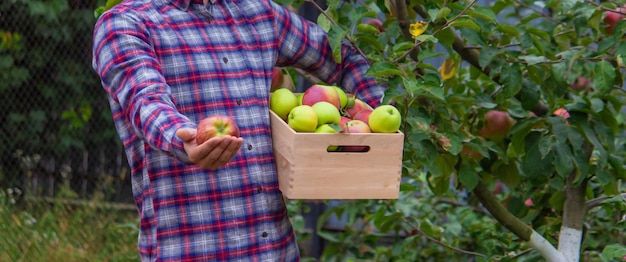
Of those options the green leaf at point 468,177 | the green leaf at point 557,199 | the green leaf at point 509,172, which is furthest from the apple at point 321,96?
the green leaf at point 557,199

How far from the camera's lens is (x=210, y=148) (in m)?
1.74

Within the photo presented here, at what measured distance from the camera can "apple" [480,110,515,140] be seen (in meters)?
3.01

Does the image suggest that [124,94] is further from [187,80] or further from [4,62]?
[4,62]

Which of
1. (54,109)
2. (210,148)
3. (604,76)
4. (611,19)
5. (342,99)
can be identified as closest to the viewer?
(210,148)

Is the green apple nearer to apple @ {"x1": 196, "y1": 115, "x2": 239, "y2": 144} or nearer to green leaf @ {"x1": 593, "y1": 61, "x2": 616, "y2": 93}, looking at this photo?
apple @ {"x1": 196, "y1": 115, "x2": 239, "y2": 144}

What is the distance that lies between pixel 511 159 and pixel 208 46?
49.2 inches

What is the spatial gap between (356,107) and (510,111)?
0.78 m

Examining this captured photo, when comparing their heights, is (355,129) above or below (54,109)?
above

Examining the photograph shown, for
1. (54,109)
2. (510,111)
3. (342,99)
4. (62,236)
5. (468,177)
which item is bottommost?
(54,109)

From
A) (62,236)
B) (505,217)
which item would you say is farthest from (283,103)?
(62,236)

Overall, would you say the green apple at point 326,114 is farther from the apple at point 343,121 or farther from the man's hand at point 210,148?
the man's hand at point 210,148

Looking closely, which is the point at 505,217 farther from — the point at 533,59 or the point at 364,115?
the point at 364,115

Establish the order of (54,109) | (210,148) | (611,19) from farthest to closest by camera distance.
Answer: (54,109) < (611,19) < (210,148)

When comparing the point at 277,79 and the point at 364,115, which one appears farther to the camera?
the point at 277,79
